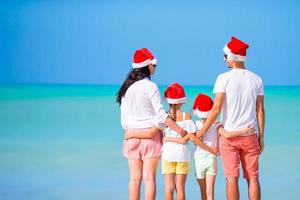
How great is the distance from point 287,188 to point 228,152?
2335 millimetres

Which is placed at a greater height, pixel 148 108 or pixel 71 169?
pixel 148 108

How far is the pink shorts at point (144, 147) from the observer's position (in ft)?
17.8

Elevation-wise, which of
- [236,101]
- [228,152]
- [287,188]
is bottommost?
[287,188]

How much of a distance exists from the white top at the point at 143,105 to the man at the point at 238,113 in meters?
0.36

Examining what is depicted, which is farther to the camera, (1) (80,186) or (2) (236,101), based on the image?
(1) (80,186)

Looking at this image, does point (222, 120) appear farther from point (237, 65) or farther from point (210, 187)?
point (210, 187)

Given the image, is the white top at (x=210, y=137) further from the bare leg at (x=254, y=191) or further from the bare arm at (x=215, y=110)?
the bare leg at (x=254, y=191)

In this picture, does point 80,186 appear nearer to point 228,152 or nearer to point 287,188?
point 287,188

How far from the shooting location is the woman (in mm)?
5383

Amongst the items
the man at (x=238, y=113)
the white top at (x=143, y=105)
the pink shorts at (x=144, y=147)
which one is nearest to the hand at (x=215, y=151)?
the man at (x=238, y=113)

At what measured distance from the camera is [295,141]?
11.8 m

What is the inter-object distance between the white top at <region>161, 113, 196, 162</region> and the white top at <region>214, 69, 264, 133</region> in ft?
1.06

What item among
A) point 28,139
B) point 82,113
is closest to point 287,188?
point 28,139

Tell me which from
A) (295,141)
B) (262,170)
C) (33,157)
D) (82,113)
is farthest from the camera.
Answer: (82,113)
